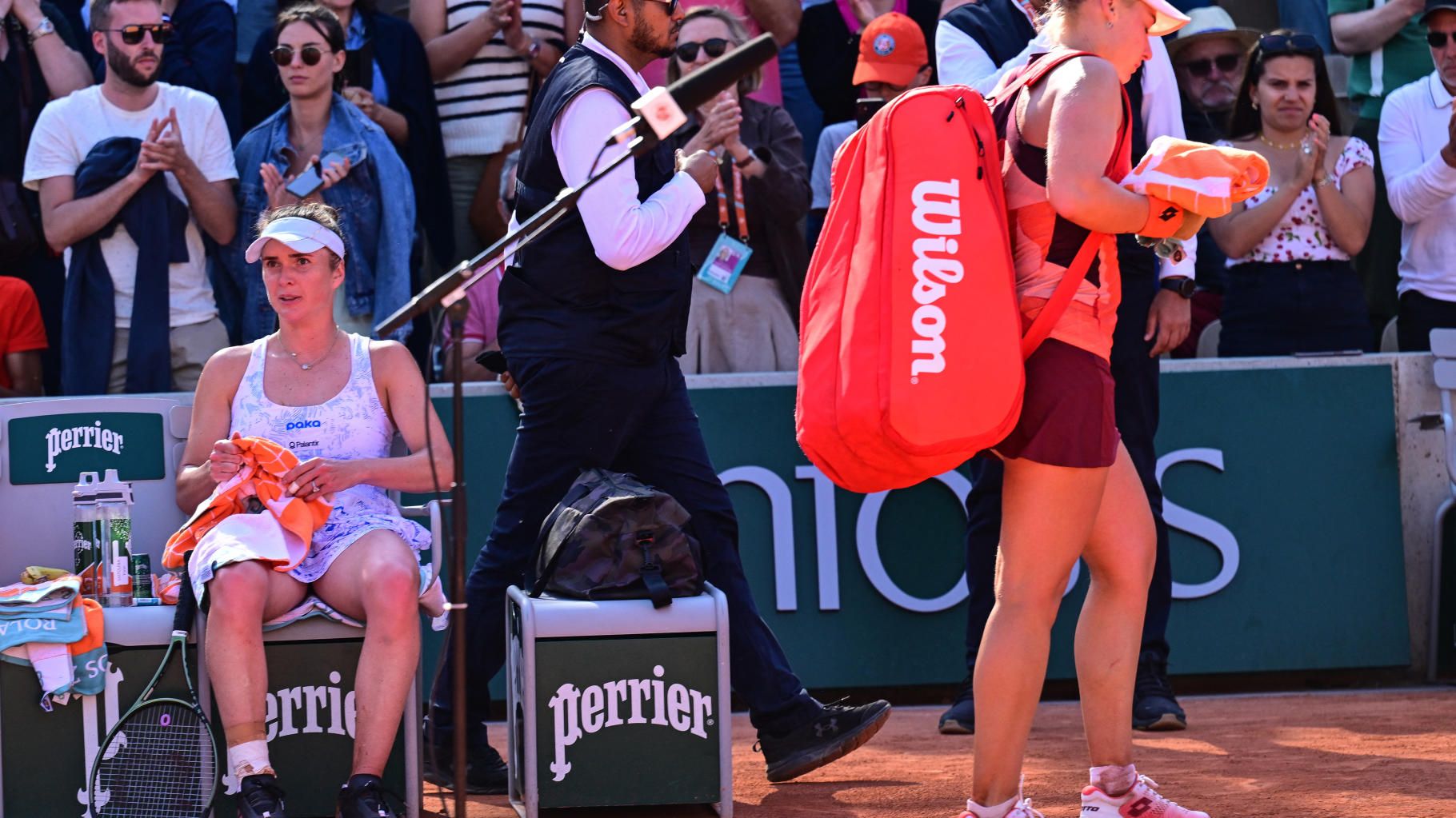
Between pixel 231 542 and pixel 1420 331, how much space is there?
5.18 metres

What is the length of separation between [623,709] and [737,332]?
2.95 metres

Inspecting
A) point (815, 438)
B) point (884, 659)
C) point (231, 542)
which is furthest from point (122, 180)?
point (815, 438)

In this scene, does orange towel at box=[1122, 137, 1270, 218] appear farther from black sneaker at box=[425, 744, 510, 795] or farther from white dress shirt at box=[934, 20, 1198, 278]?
black sneaker at box=[425, 744, 510, 795]

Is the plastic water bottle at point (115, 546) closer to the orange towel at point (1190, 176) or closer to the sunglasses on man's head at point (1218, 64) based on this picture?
the orange towel at point (1190, 176)

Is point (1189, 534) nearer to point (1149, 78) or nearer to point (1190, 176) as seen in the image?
point (1149, 78)

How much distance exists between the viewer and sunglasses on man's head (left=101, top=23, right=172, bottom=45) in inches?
280

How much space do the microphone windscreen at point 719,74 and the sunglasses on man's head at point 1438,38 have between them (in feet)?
17.9

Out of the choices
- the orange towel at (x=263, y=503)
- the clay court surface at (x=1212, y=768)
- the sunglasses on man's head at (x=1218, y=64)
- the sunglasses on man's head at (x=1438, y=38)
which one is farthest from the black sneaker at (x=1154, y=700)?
the sunglasses on man's head at (x=1218, y=64)

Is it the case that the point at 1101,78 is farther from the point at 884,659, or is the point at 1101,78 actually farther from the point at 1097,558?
the point at 884,659

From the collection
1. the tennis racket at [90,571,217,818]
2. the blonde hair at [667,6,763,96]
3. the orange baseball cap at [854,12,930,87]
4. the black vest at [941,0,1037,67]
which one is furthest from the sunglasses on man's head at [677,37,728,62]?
the tennis racket at [90,571,217,818]

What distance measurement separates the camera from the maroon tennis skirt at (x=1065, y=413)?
3910 mm

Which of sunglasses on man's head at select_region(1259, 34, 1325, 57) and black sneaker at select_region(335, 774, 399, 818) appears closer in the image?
black sneaker at select_region(335, 774, 399, 818)

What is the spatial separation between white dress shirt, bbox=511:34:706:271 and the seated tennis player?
2.15ft

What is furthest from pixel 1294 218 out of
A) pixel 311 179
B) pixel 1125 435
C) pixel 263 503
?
pixel 263 503
